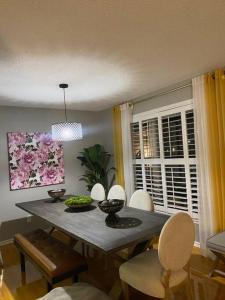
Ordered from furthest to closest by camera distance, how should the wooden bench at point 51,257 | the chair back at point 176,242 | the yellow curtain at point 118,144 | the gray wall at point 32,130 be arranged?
the yellow curtain at point 118,144 → the gray wall at point 32,130 → the wooden bench at point 51,257 → the chair back at point 176,242

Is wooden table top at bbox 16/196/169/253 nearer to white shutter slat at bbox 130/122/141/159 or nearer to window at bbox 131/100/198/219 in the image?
window at bbox 131/100/198/219

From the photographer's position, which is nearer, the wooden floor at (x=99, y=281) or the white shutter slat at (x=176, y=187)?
the wooden floor at (x=99, y=281)

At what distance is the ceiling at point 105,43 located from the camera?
5.08 feet

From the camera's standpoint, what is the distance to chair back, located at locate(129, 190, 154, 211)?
2765 mm

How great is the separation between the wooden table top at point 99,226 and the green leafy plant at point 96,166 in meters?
1.57

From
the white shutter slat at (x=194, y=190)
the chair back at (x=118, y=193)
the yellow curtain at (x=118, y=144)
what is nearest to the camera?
the white shutter slat at (x=194, y=190)

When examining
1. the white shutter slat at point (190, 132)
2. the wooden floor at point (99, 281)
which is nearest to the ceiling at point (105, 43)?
the white shutter slat at point (190, 132)

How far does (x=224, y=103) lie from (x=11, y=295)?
3189 millimetres

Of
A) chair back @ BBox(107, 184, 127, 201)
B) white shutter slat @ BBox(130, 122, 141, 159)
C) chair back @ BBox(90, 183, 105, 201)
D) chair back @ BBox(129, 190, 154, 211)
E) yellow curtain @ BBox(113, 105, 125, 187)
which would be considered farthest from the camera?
yellow curtain @ BBox(113, 105, 125, 187)

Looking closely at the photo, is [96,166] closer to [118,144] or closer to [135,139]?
[118,144]

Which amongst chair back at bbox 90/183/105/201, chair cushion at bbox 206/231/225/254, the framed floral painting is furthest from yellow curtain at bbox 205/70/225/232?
the framed floral painting

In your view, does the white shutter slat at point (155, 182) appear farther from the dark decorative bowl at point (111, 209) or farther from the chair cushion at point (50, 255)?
the chair cushion at point (50, 255)

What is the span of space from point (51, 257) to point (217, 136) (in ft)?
7.66

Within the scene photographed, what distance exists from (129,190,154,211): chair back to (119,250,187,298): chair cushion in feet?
2.46
